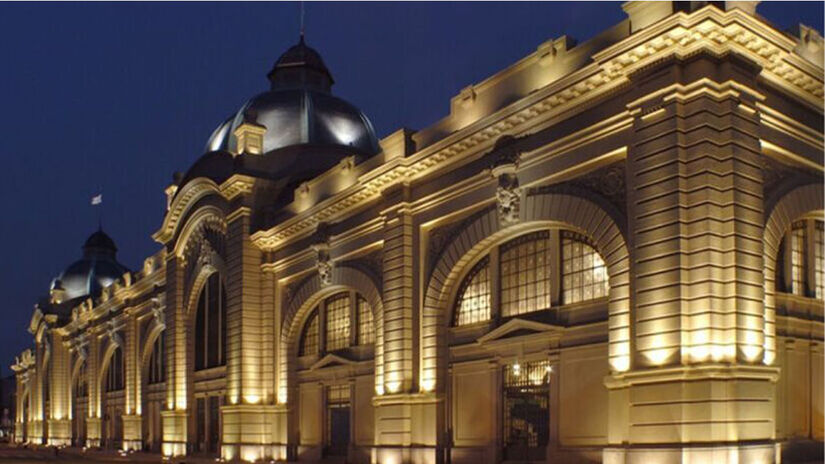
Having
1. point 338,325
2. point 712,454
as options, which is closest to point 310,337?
point 338,325

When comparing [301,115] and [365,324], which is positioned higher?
[301,115]

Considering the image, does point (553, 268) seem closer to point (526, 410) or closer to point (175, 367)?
point (526, 410)

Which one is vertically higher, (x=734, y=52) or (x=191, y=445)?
(x=734, y=52)

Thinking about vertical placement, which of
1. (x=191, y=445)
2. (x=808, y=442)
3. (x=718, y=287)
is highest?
(x=718, y=287)

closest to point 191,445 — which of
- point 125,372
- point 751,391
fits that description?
point 125,372

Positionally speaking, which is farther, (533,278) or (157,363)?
(157,363)

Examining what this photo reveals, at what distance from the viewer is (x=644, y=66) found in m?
23.0

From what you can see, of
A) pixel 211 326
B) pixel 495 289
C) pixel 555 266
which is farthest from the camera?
pixel 211 326

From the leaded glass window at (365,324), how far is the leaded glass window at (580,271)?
11850 millimetres

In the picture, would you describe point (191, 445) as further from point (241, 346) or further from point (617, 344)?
point (617, 344)

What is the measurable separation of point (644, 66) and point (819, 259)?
7642mm

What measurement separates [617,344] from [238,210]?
25.7 m

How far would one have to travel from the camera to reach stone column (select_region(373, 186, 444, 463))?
30.8m

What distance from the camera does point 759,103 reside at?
74.8 feet
